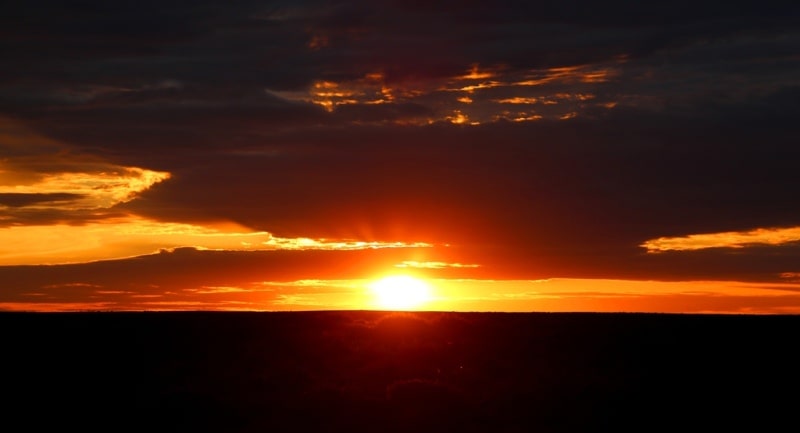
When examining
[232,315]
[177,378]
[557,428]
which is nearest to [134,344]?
[177,378]

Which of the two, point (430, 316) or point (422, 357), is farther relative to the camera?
point (430, 316)

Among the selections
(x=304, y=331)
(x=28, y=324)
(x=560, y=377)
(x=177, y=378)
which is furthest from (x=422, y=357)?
(x=28, y=324)

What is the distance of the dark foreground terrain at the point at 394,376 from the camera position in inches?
1331

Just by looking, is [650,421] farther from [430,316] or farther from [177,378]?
[430,316]

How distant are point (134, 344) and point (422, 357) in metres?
19.3

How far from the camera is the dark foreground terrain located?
3381 cm

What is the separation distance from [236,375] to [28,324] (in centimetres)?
3901

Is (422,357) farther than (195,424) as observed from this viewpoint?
Yes

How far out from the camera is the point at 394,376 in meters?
44.4

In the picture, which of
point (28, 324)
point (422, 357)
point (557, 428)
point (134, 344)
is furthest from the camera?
point (28, 324)

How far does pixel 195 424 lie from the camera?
32875 millimetres

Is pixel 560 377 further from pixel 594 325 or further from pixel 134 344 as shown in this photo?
pixel 594 325

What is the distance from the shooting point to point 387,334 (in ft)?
210

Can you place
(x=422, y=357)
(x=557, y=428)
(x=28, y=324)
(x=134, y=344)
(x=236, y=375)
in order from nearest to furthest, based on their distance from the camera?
(x=557, y=428) → (x=236, y=375) → (x=422, y=357) → (x=134, y=344) → (x=28, y=324)
